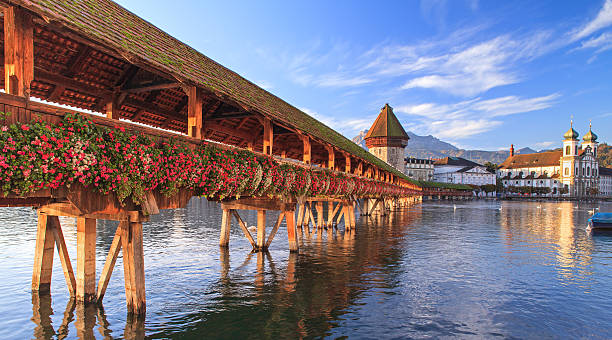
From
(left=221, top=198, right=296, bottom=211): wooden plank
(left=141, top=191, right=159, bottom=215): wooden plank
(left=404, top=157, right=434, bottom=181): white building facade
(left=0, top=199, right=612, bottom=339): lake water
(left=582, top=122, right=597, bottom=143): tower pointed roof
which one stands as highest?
(left=582, top=122, right=597, bottom=143): tower pointed roof

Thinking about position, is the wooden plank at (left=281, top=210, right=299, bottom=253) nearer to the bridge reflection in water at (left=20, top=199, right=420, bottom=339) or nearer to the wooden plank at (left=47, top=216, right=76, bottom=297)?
the bridge reflection in water at (left=20, top=199, right=420, bottom=339)

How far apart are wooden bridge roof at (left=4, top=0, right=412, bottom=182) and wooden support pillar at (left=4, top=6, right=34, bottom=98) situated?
0.97ft

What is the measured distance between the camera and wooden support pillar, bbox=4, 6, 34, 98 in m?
6.07

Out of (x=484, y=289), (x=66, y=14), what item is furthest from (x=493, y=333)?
(x=66, y=14)

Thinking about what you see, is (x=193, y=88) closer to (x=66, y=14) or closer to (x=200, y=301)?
(x=66, y=14)

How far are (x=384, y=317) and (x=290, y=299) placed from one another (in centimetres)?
292

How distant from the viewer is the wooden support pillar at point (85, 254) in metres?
9.74

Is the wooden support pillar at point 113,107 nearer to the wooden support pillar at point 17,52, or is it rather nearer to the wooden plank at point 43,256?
the wooden plank at point 43,256

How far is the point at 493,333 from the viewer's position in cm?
966

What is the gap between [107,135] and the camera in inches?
282

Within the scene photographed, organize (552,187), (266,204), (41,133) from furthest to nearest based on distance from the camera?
(552,187), (266,204), (41,133)

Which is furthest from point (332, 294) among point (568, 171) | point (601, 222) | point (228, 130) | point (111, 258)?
point (568, 171)

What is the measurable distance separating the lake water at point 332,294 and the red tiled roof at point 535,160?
16669 cm

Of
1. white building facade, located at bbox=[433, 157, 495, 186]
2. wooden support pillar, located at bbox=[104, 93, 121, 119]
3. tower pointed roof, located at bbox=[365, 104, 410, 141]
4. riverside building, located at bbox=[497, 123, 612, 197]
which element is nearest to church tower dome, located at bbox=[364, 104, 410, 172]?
tower pointed roof, located at bbox=[365, 104, 410, 141]
